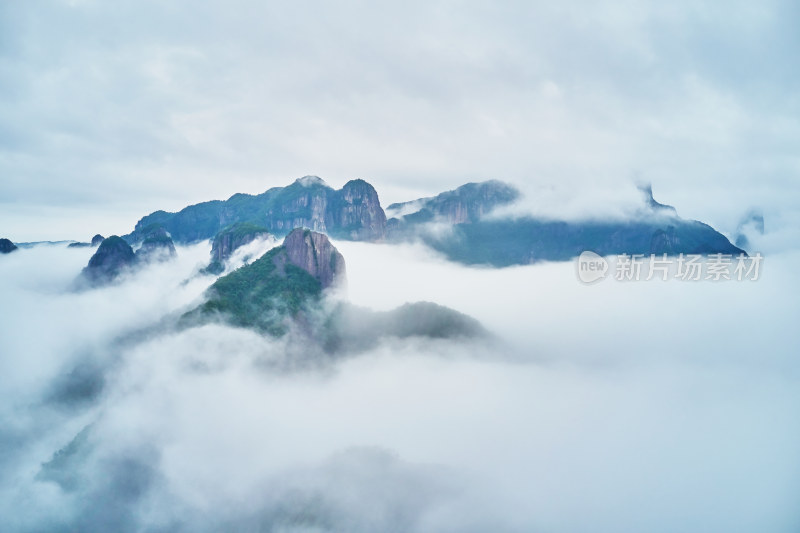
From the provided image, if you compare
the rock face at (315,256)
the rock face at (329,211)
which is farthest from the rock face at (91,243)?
the rock face at (315,256)

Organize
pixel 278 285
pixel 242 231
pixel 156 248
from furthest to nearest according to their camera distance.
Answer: pixel 156 248
pixel 242 231
pixel 278 285

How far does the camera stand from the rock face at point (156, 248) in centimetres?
16162

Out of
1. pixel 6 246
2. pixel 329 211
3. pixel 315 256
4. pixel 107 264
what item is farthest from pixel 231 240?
pixel 6 246

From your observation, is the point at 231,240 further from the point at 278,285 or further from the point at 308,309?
the point at 308,309

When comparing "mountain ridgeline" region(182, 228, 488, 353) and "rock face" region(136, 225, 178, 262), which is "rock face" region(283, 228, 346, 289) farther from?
"rock face" region(136, 225, 178, 262)

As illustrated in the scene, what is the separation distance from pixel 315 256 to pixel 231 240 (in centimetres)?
3974

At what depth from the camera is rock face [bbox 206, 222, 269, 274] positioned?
127688 mm

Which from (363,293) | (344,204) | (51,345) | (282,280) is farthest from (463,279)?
(51,345)

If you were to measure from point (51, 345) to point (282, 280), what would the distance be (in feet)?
206

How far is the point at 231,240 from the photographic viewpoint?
130 metres

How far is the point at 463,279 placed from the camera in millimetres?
198250

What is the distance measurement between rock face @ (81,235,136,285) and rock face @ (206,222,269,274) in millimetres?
34899

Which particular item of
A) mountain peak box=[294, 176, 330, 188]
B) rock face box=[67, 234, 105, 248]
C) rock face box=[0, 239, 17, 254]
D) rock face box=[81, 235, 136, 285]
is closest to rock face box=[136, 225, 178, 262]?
rock face box=[81, 235, 136, 285]

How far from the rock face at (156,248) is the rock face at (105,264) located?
11.9 meters
